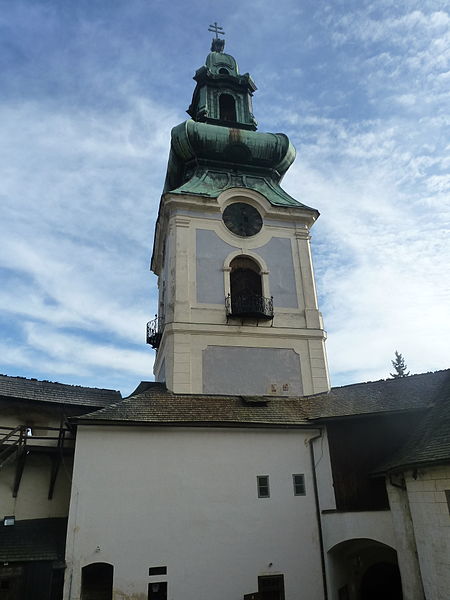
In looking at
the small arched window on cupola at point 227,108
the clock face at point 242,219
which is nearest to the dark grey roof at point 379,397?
the clock face at point 242,219

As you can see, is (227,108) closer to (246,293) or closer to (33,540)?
(246,293)

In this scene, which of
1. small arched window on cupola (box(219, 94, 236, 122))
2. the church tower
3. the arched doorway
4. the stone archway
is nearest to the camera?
the stone archway

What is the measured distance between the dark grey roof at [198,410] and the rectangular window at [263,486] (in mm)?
1417

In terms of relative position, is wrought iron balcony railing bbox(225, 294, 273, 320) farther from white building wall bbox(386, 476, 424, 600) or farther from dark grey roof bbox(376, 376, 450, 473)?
white building wall bbox(386, 476, 424, 600)

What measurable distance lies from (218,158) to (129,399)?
11.4m

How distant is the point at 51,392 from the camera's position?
1525 centimetres

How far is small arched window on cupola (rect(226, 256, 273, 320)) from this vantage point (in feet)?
55.8

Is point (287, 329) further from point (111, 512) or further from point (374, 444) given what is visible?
point (111, 512)

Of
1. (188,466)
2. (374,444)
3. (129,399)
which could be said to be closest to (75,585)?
(188,466)

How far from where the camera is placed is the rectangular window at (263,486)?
1307 centimetres

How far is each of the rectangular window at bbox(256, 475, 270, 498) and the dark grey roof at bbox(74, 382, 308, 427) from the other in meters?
1.42

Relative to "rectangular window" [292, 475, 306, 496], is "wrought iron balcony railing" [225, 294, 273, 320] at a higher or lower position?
higher

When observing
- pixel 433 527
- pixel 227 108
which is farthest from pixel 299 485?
pixel 227 108

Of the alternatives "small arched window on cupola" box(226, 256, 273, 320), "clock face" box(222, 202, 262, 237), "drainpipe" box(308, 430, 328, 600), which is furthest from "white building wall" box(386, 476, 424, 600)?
"clock face" box(222, 202, 262, 237)
